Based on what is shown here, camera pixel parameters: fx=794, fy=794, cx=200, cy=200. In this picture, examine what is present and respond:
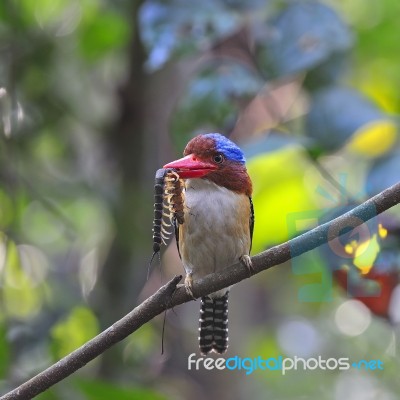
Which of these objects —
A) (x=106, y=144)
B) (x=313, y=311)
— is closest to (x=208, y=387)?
(x=313, y=311)

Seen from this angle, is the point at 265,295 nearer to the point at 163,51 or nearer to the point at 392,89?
the point at 392,89

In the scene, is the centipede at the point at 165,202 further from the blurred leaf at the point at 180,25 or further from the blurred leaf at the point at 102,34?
the blurred leaf at the point at 102,34

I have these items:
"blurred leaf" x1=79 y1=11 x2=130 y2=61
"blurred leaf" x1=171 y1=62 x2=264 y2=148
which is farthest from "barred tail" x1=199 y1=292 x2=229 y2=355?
"blurred leaf" x1=79 y1=11 x2=130 y2=61

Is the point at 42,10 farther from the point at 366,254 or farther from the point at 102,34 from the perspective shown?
the point at 366,254

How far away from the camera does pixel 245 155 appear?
213 cm

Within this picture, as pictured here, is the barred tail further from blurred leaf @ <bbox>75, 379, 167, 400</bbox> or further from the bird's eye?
the bird's eye

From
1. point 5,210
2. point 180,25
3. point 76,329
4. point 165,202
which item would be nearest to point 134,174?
point 5,210

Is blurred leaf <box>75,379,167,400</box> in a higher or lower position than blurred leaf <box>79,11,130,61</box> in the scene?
lower

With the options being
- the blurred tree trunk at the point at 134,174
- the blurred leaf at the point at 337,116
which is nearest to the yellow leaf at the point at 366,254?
the blurred leaf at the point at 337,116

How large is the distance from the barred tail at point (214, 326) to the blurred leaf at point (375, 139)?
71 cm

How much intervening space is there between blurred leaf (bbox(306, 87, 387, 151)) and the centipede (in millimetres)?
514

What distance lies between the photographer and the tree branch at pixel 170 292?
1.44 m

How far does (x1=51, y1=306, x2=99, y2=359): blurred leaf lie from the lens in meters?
3.12

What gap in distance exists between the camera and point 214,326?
2.68m
